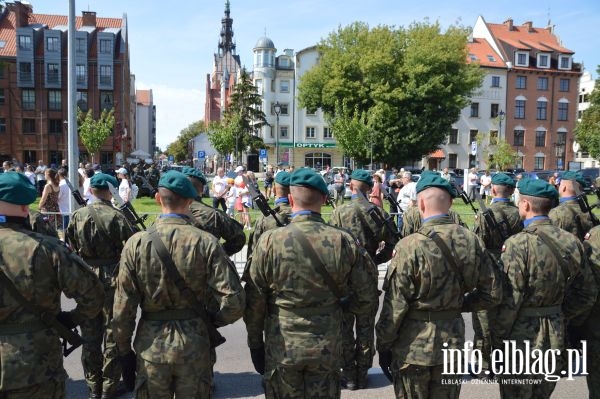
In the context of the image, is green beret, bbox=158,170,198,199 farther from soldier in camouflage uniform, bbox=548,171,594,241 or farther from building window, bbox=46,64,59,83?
building window, bbox=46,64,59,83

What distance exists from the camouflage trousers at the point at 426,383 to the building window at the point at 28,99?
2141 inches

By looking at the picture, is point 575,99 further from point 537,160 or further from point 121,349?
point 121,349

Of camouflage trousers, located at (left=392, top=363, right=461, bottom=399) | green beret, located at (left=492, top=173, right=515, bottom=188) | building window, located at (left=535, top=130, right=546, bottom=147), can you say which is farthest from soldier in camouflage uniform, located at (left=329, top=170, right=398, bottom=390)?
building window, located at (left=535, top=130, right=546, bottom=147)

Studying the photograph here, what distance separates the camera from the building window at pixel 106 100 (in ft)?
170

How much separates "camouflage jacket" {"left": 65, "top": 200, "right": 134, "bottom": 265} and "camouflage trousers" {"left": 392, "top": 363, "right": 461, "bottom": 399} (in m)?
3.10

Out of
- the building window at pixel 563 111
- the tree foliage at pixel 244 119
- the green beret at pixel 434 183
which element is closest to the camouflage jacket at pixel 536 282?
the green beret at pixel 434 183

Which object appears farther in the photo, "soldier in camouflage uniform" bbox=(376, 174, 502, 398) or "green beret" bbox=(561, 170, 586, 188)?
"green beret" bbox=(561, 170, 586, 188)

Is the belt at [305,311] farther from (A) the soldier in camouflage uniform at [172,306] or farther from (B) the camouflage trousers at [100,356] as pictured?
(B) the camouflage trousers at [100,356]

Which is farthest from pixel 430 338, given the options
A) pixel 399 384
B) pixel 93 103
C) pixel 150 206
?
pixel 93 103

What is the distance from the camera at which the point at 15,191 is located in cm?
336

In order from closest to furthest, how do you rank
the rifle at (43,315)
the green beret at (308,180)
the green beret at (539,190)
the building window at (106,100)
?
the rifle at (43,315)
the green beret at (308,180)
the green beret at (539,190)
the building window at (106,100)

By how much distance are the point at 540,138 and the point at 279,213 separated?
59.0m

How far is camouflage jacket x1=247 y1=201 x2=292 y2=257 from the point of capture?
245 inches

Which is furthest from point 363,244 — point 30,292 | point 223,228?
point 30,292
